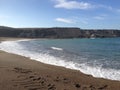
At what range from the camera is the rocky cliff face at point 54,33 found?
460 ft

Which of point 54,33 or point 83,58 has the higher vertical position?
point 54,33

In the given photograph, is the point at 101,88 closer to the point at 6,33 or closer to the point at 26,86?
the point at 26,86

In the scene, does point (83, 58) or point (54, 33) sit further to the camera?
point (54, 33)

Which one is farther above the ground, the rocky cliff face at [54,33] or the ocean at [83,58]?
the rocky cliff face at [54,33]

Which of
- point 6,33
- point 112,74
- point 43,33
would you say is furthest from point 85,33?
point 112,74

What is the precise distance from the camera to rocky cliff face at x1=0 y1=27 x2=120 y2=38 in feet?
460

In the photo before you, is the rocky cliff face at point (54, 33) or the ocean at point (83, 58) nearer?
the ocean at point (83, 58)

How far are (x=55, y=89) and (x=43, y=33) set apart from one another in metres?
140

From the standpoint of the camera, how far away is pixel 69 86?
944cm

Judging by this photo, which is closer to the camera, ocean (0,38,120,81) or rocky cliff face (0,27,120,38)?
ocean (0,38,120,81)

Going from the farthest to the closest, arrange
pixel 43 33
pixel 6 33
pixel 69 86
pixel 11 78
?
pixel 43 33
pixel 6 33
pixel 11 78
pixel 69 86

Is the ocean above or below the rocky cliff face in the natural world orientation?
below

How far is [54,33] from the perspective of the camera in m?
154

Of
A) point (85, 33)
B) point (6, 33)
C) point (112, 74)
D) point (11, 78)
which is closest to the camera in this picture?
point (11, 78)
